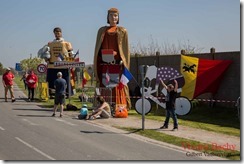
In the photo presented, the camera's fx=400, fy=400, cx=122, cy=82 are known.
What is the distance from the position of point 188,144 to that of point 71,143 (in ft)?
10.0

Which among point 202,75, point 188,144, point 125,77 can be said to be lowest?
point 188,144

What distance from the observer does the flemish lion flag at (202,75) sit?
1705cm

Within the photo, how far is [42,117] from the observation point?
1565 centimetres

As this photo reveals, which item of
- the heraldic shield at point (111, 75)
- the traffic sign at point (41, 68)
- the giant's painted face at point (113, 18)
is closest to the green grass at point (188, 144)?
the heraldic shield at point (111, 75)

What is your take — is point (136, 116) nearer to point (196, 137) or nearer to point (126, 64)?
point (126, 64)

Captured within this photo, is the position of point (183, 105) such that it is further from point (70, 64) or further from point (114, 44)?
point (70, 64)

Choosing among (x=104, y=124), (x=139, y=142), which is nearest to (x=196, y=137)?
(x=139, y=142)

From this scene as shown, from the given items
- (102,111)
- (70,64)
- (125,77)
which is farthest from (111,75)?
(70,64)

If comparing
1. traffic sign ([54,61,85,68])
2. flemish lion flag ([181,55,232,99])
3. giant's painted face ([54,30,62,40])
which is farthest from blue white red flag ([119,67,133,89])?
giant's painted face ([54,30,62,40])

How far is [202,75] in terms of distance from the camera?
56.1 ft

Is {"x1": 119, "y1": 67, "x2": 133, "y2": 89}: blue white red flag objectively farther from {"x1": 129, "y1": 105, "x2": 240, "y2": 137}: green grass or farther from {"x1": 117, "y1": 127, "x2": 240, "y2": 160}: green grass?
{"x1": 117, "y1": 127, "x2": 240, "y2": 160}: green grass

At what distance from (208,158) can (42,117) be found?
8345 millimetres

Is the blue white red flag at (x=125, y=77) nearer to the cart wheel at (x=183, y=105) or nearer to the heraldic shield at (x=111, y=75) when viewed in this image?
the heraldic shield at (x=111, y=75)

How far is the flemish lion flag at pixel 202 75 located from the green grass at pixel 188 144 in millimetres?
5077
